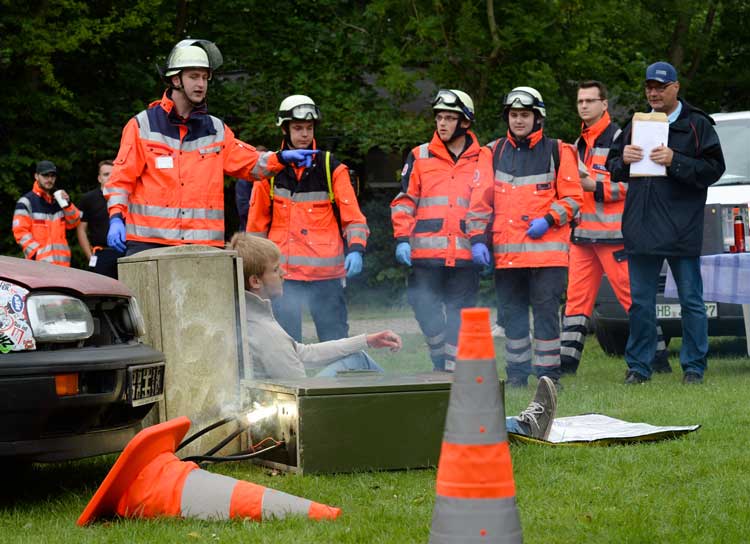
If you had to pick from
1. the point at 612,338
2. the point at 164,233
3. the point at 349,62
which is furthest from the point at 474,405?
the point at 349,62

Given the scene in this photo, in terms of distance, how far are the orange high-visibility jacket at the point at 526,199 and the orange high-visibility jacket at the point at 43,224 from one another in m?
8.17

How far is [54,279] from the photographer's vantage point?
504 centimetres

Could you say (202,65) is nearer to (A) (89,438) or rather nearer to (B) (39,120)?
(A) (89,438)

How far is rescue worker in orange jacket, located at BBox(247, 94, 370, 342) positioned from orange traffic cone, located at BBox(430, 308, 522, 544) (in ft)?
16.6

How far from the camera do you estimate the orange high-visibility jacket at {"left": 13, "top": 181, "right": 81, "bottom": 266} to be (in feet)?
52.1

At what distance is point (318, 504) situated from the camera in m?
4.70

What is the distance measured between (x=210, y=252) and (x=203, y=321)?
1.07 feet

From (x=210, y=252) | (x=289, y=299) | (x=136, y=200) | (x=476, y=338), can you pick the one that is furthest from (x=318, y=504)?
(x=289, y=299)

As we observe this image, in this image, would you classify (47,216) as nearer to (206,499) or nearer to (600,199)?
(600,199)

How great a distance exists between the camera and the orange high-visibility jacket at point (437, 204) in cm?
939

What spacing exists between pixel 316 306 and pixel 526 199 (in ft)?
5.54

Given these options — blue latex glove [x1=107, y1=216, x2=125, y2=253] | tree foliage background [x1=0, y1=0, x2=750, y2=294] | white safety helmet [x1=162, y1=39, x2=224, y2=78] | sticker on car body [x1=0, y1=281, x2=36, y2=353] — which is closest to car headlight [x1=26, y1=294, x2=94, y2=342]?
sticker on car body [x1=0, y1=281, x2=36, y2=353]

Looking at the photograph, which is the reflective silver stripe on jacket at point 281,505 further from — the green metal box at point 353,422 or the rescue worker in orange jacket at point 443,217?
the rescue worker in orange jacket at point 443,217

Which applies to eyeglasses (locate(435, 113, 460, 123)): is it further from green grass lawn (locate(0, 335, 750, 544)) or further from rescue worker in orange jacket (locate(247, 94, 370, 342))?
green grass lawn (locate(0, 335, 750, 544))
